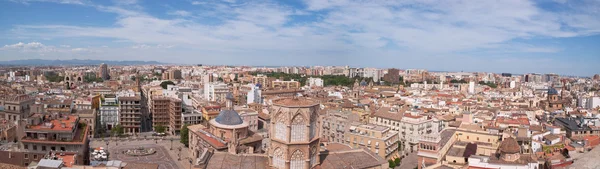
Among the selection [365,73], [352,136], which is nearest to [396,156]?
[352,136]

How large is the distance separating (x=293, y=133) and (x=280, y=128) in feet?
2.43

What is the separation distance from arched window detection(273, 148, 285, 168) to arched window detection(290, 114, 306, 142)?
996 mm

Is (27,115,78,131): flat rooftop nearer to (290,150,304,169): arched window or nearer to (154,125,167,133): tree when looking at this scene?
(290,150,304,169): arched window

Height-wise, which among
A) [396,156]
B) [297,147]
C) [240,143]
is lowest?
[396,156]

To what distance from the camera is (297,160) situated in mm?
19094

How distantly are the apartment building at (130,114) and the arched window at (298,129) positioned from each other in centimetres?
3763

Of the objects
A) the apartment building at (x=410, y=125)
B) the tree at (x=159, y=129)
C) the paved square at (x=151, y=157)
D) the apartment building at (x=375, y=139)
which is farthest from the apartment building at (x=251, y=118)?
the apartment building at (x=410, y=125)

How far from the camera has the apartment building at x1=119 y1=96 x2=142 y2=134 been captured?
50500mm

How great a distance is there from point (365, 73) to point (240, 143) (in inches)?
5787

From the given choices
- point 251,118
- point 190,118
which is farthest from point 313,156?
point 190,118

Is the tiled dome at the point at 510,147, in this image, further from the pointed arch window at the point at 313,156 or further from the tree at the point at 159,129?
the tree at the point at 159,129

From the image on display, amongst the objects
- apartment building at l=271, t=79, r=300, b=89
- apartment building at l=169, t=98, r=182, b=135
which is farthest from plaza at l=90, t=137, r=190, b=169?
apartment building at l=271, t=79, r=300, b=89

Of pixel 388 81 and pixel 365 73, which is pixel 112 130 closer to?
pixel 388 81

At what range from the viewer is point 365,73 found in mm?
173125
